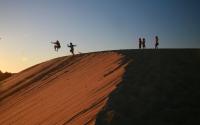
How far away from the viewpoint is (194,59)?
13.0m

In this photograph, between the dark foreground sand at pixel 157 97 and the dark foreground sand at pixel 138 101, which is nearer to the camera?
the dark foreground sand at pixel 157 97

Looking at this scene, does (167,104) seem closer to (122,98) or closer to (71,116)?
(122,98)

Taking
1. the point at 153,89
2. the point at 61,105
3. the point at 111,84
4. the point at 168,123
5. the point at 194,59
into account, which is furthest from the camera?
the point at 194,59

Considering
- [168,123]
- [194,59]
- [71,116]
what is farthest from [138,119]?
[194,59]

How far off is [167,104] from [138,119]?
4.09ft

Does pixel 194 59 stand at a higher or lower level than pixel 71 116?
higher

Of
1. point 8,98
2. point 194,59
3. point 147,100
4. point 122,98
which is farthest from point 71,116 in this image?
point 8,98

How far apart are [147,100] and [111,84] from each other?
249cm

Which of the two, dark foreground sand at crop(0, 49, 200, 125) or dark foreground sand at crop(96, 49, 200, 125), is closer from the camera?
dark foreground sand at crop(96, 49, 200, 125)

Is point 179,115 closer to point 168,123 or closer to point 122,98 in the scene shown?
point 168,123

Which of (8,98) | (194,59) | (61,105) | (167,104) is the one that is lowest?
(8,98)

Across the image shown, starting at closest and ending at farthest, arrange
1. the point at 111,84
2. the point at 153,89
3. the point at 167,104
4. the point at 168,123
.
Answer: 1. the point at 168,123
2. the point at 167,104
3. the point at 153,89
4. the point at 111,84

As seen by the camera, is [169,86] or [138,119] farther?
[169,86]

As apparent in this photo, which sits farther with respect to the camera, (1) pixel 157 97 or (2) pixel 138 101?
(1) pixel 157 97
